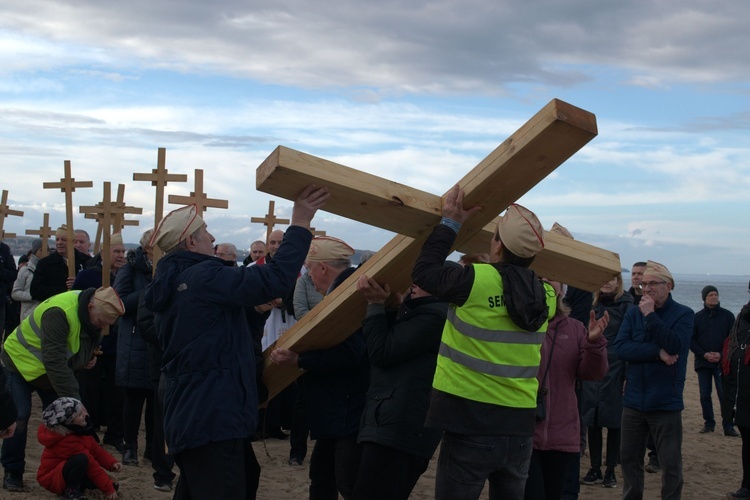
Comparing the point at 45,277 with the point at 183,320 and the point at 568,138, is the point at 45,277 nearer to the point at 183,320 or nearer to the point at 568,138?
the point at 183,320

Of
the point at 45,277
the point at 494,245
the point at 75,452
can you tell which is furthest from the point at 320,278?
the point at 45,277

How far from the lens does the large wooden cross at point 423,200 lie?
353 cm

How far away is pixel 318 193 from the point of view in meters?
3.83

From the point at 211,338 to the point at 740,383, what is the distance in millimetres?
5303

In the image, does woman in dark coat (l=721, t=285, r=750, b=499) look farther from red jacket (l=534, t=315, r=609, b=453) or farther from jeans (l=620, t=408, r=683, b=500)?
red jacket (l=534, t=315, r=609, b=453)

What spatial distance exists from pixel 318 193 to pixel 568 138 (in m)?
1.13

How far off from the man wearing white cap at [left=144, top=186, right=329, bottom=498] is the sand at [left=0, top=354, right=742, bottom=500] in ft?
10.1

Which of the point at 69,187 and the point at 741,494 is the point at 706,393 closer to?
the point at 741,494

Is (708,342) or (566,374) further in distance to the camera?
(708,342)

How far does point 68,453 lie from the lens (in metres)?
6.50

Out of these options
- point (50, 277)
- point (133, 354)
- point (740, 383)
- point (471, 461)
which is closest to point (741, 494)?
point (740, 383)

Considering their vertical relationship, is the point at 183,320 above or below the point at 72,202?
below

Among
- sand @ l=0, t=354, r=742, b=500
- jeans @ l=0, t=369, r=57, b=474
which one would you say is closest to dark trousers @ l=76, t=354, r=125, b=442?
sand @ l=0, t=354, r=742, b=500

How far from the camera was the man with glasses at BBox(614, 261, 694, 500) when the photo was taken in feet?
21.0
